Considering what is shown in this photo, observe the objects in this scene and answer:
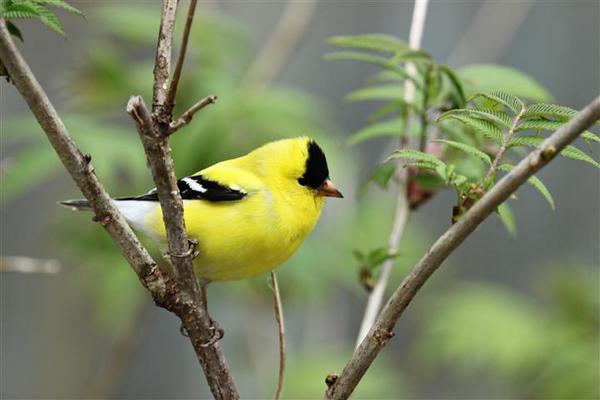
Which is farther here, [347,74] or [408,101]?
[347,74]

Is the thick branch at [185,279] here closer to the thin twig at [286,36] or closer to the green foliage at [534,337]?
the thin twig at [286,36]

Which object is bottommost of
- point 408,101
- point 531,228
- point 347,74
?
point 408,101

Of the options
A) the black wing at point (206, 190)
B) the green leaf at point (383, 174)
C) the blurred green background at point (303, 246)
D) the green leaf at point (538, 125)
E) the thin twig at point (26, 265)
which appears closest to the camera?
the green leaf at point (538, 125)

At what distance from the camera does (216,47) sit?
147 inches

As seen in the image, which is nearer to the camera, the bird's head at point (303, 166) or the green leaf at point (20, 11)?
the green leaf at point (20, 11)

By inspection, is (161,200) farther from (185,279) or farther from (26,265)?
(26,265)

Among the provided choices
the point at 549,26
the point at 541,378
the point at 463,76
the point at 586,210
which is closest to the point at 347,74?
the point at 549,26

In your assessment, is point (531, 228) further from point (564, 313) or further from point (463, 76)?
point (463, 76)

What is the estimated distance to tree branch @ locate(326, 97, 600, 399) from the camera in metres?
1.10

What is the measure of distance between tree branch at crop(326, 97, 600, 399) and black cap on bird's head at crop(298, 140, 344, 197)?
53.0 inches

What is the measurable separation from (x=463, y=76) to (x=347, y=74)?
520 centimetres

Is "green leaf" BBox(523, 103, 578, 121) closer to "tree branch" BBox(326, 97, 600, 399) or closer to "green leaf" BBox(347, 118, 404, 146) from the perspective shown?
"tree branch" BBox(326, 97, 600, 399)

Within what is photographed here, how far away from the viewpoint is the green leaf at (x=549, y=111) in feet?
4.41

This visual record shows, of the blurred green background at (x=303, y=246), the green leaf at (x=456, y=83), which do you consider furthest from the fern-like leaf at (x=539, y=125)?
the blurred green background at (x=303, y=246)
